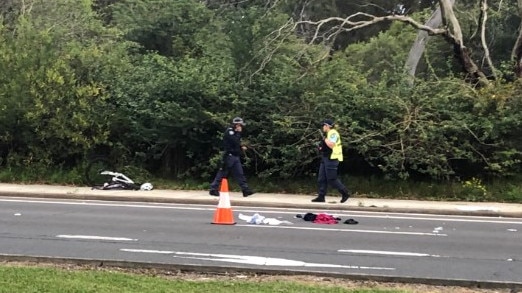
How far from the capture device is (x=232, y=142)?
16.9m

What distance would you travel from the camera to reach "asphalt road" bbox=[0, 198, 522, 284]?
8914mm

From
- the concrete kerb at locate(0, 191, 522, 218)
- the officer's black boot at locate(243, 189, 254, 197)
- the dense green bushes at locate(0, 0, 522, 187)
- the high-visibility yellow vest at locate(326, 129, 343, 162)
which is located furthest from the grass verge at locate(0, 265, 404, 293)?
the dense green bushes at locate(0, 0, 522, 187)

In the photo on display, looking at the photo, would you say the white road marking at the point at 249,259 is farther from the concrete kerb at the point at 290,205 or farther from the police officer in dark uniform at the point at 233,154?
the police officer in dark uniform at the point at 233,154

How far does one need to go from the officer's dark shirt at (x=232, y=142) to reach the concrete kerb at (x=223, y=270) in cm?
860

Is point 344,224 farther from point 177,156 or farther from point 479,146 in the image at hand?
point 177,156

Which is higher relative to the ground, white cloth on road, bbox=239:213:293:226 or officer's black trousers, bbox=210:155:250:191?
officer's black trousers, bbox=210:155:250:191

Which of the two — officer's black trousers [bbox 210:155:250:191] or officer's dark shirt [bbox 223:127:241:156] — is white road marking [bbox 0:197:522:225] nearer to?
officer's black trousers [bbox 210:155:250:191]

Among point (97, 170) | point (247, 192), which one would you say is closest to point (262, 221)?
point (247, 192)

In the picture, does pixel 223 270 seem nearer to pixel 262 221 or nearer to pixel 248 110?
pixel 262 221

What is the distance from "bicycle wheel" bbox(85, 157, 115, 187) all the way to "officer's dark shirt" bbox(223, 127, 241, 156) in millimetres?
4200

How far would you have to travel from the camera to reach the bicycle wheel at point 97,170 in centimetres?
1973

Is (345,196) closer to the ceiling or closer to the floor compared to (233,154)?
closer to the floor

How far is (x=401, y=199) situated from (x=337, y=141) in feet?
8.48

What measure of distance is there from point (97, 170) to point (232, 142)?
493 centimetres
